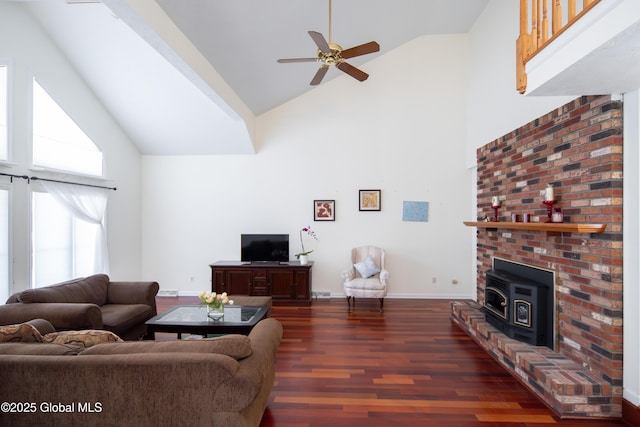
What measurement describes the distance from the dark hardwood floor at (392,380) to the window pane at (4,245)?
128 inches

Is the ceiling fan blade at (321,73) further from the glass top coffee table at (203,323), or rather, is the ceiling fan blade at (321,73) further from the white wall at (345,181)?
the glass top coffee table at (203,323)

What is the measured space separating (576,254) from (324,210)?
13.2 ft

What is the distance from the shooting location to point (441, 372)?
11.0ft

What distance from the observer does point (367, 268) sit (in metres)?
5.87

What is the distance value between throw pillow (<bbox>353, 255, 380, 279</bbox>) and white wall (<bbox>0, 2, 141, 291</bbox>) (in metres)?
4.13

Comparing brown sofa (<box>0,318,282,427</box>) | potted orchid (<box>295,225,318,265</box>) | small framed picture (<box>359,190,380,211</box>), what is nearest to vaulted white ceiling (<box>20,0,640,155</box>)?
potted orchid (<box>295,225,318,265</box>)

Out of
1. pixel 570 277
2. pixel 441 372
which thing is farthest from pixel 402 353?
pixel 570 277

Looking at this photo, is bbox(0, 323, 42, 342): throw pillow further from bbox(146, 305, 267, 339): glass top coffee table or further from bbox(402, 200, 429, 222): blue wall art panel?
bbox(402, 200, 429, 222): blue wall art panel

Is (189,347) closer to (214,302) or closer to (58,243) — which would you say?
(214,302)

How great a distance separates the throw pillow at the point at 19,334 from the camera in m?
2.14

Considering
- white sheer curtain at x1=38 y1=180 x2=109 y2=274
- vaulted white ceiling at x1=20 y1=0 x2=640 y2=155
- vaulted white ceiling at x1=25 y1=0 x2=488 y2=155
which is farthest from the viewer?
white sheer curtain at x1=38 y1=180 x2=109 y2=274

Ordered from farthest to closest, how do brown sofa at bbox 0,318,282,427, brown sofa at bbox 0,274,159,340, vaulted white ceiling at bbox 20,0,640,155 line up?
1. brown sofa at bbox 0,274,159,340
2. vaulted white ceiling at bbox 20,0,640,155
3. brown sofa at bbox 0,318,282,427

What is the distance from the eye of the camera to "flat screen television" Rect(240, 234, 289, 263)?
6223 mm

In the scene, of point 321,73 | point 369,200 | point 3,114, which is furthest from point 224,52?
point 369,200
